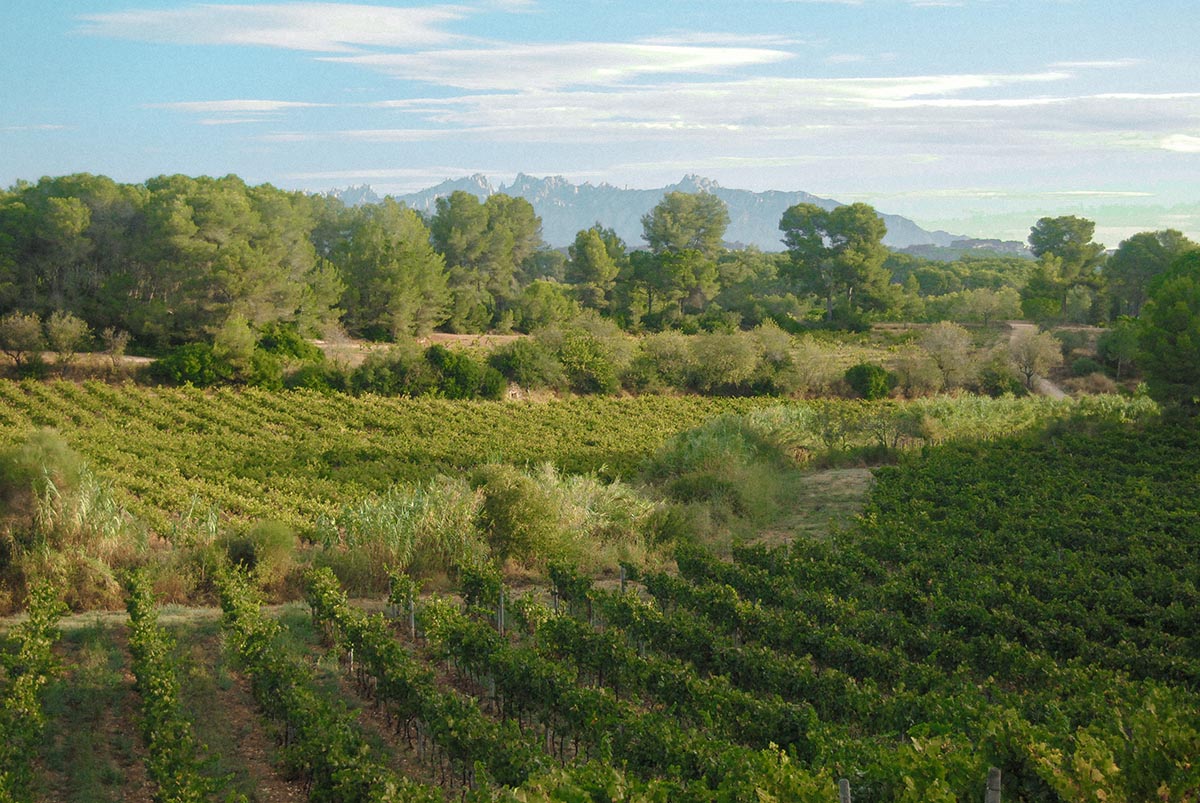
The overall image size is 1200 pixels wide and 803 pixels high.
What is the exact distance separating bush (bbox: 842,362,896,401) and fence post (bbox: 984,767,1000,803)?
142 feet

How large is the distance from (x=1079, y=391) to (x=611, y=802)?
4993 centimetres

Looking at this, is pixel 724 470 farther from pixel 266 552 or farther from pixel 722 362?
pixel 722 362

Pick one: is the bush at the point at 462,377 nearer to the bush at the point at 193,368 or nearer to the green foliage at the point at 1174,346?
the bush at the point at 193,368

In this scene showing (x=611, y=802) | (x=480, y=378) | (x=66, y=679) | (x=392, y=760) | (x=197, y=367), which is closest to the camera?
(x=611, y=802)

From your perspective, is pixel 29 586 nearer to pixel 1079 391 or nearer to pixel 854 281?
pixel 1079 391

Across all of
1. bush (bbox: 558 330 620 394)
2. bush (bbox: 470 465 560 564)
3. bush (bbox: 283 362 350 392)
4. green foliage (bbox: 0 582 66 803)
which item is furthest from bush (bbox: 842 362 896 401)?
green foliage (bbox: 0 582 66 803)

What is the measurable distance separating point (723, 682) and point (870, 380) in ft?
136

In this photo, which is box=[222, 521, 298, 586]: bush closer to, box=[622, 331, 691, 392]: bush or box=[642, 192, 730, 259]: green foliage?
box=[622, 331, 691, 392]: bush

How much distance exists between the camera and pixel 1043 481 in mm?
22766

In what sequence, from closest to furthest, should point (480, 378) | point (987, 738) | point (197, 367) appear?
1. point (987, 738)
2. point (197, 367)
3. point (480, 378)

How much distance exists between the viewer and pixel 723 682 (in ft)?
32.5

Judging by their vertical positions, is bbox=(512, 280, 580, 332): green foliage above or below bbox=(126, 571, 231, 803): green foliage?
above

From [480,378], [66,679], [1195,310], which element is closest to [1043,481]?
[1195,310]

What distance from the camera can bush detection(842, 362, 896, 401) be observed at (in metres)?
48.9
